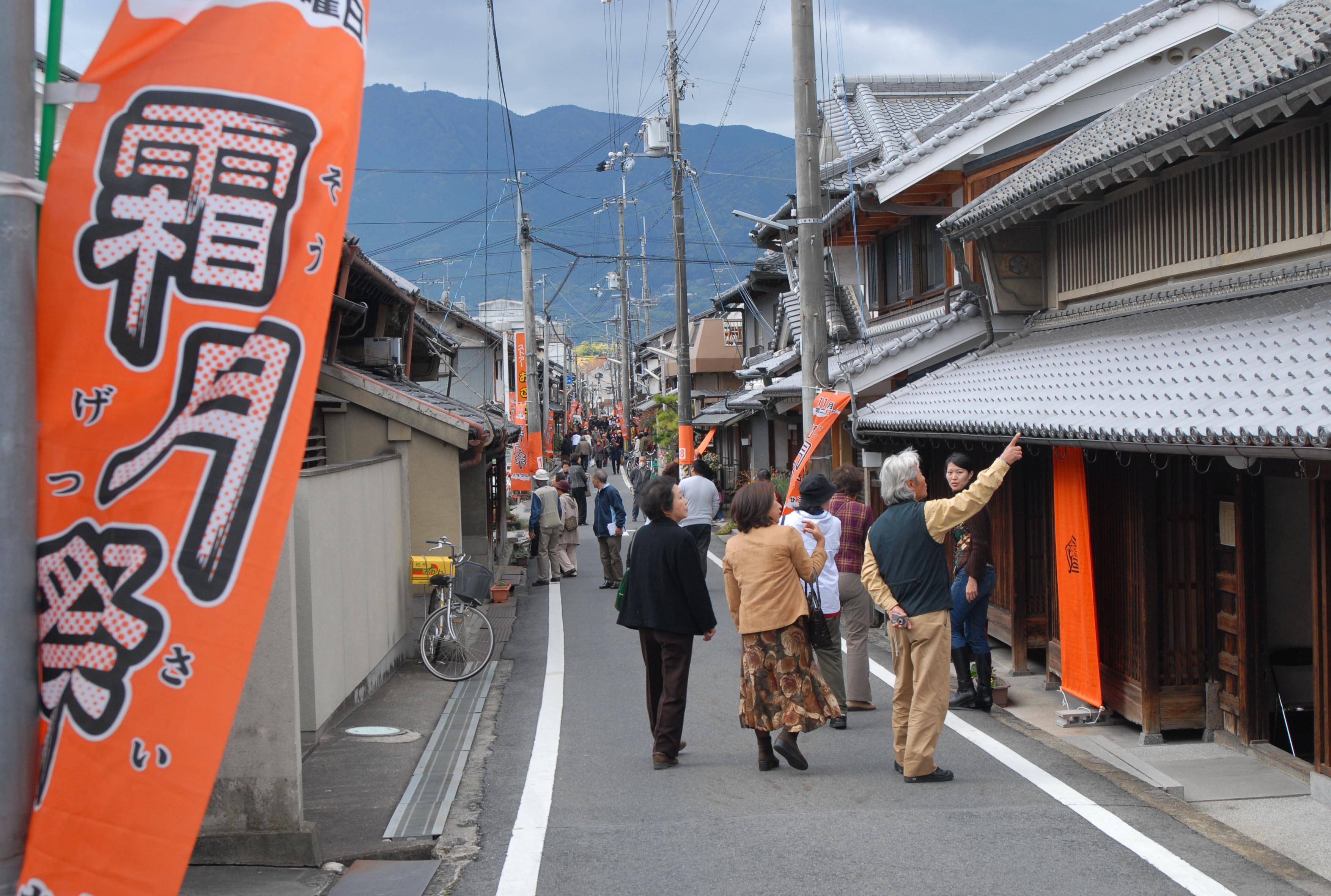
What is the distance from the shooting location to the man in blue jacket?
56.9ft

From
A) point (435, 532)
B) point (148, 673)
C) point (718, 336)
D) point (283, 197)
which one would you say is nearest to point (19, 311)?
point (283, 197)

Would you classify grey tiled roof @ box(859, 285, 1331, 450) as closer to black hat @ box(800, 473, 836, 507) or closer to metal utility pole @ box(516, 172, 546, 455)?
black hat @ box(800, 473, 836, 507)

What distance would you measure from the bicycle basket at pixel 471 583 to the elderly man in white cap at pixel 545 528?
257 inches

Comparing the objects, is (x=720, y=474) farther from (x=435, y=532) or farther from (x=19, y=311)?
(x=19, y=311)

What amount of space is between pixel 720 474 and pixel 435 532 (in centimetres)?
2412

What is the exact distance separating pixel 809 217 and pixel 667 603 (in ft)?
24.0

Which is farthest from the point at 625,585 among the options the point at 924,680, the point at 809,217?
the point at 809,217

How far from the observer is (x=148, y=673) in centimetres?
275

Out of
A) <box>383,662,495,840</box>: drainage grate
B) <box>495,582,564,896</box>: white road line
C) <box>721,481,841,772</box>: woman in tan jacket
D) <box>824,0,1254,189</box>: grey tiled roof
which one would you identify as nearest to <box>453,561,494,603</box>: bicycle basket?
<box>383,662,495,840</box>: drainage grate

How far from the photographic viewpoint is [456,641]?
11.4 meters

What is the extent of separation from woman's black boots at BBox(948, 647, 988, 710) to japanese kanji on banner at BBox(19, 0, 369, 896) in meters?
7.52

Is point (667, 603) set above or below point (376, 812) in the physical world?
above

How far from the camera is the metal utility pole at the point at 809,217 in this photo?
13.4 meters

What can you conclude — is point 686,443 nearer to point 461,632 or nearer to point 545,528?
point 545,528
